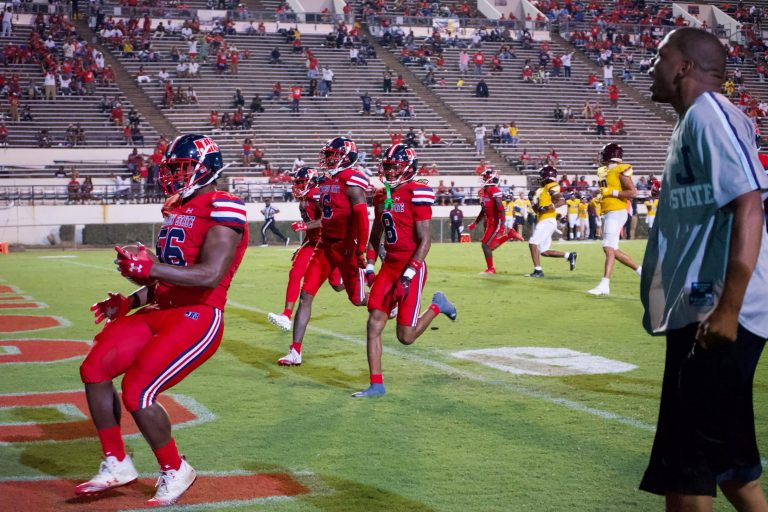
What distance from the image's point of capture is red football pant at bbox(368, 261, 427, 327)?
284 inches

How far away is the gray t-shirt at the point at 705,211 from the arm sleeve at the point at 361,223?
5.36 metres

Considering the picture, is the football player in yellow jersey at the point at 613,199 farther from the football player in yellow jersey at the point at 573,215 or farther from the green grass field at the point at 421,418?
the football player in yellow jersey at the point at 573,215

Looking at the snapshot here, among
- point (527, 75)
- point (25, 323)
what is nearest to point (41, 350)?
point (25, 323)

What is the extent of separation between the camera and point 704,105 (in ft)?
10.2

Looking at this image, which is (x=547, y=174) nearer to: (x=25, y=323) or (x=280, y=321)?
(x=280, y=321)

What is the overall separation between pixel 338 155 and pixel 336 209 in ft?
1.83

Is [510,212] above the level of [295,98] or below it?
below

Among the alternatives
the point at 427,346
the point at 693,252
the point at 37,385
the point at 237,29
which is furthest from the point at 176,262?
the point at 237,29

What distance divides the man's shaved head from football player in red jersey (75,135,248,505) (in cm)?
231

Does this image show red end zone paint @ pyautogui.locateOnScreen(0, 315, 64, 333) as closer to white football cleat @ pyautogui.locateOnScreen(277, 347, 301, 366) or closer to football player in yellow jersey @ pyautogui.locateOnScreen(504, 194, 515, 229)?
white football cleat @ pyautogui.locateOnScreen(277, 347, 301, 366)

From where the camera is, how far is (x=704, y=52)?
10.5 feet

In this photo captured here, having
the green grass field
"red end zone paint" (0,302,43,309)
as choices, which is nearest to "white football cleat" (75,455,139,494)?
the green grass field

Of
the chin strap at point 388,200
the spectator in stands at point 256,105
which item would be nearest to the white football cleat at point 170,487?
the chin strap at point 388,200

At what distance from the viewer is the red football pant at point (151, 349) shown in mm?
4504
